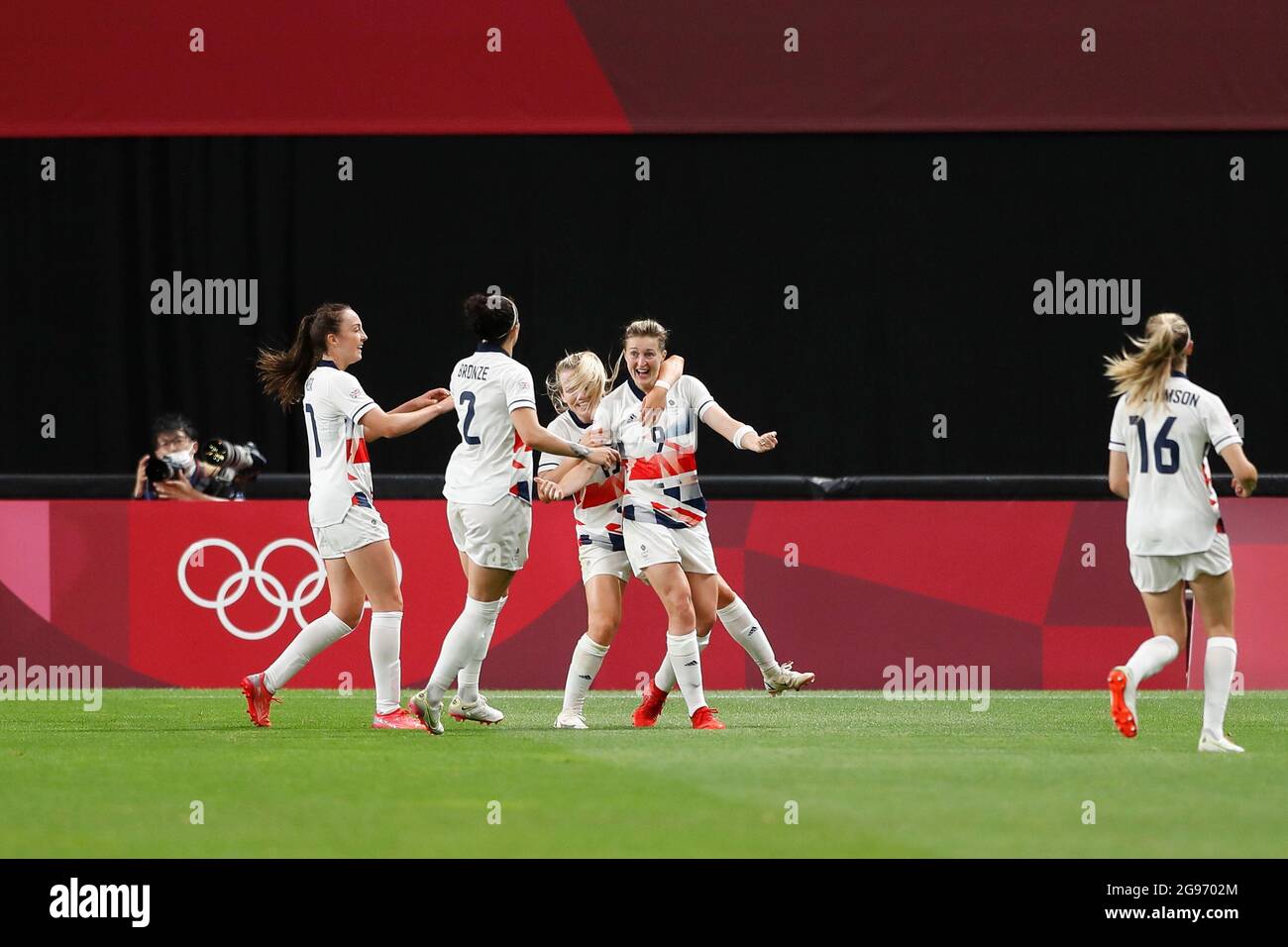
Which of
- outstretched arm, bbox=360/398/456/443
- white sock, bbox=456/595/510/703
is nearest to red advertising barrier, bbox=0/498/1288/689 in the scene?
white sock, bbox=456/595/510/703

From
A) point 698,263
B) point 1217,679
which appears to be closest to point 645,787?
point 1217,679

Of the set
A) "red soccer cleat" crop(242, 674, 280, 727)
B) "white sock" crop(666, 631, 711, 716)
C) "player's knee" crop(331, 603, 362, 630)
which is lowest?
"red soccer cleat" crop(242, 674, 280, 727)

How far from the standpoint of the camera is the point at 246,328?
1725 centimetres

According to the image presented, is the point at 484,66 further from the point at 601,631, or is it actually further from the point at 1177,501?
the point at 1177,501

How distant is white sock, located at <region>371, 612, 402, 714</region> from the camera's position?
9328 millimetres

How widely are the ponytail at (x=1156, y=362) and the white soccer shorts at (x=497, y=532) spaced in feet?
9.17

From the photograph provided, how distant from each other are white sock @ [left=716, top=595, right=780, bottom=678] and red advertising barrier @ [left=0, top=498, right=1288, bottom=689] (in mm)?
2433

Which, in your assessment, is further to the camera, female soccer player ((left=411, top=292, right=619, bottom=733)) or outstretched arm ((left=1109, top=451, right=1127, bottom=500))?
female soccer player ((left=411, top=292, right=619, bottom=733))

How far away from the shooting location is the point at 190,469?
13.3m

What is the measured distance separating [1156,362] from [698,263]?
927 cm

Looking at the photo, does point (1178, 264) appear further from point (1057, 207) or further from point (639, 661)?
point (639, 661)

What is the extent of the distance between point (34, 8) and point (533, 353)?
516 centimetres

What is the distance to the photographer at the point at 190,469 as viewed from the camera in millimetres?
12781

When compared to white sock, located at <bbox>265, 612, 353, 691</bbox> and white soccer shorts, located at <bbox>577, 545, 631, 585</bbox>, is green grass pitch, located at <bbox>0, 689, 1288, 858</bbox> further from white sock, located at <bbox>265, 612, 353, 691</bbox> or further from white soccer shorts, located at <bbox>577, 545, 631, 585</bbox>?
white soccer shorts, located at <bbox>577, 545, 631, 585</bbox>
